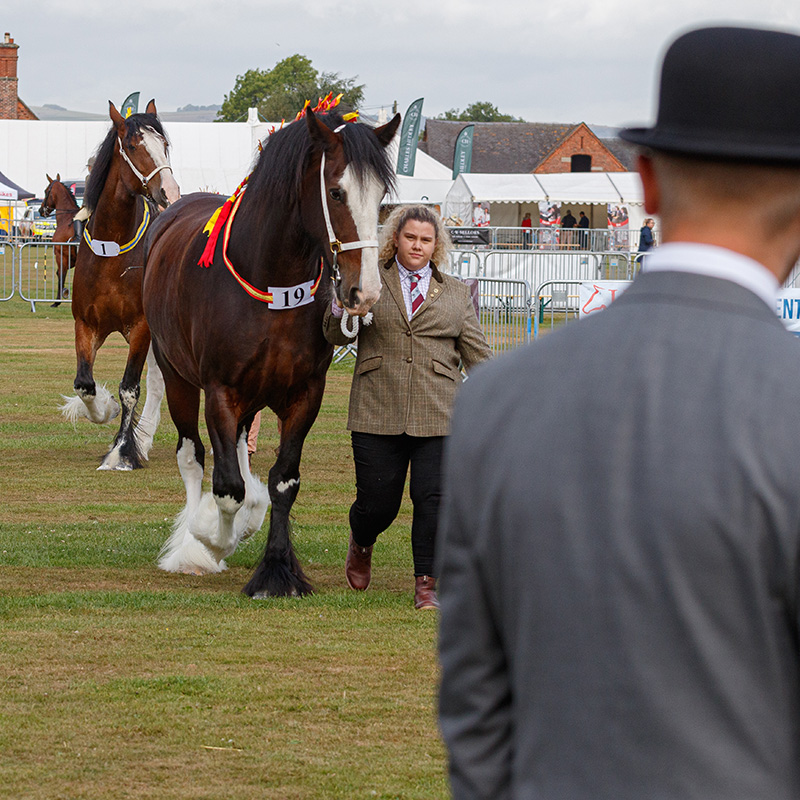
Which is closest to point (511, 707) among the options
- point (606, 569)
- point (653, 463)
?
point (606, 569)

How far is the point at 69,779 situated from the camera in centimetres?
450

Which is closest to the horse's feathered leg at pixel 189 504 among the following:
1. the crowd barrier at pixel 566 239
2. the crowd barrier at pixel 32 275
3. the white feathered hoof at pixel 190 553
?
the white feathered hoof at pixel 190 553

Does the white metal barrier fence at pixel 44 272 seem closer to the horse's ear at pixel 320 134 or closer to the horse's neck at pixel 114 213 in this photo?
the horse's neck at pixel 114 213

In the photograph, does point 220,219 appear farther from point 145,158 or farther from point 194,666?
point 145,158

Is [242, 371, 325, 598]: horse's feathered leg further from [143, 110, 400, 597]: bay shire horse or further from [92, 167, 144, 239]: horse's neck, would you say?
[92, 167, 144, 239]: horse's neck

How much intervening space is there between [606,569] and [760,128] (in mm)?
558

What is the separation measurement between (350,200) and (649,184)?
15.4 feet

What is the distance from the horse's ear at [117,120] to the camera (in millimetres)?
10680

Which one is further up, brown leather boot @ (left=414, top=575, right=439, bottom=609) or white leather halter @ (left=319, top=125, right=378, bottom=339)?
white leather halter @ (left=319, top=125, right=378, bottom=339)

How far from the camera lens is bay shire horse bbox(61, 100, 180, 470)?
1110cm

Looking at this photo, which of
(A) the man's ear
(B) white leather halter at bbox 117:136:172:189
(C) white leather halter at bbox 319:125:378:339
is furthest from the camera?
(B) white leather halter at bbox 117:136:172:189

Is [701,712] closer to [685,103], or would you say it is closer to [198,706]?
[685,103]

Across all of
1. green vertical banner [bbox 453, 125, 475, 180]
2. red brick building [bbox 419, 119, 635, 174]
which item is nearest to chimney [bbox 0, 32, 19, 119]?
red brick building [bbox 419, 119, 635, 174]

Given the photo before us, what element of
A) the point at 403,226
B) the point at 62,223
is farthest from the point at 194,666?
the point at 62,223
